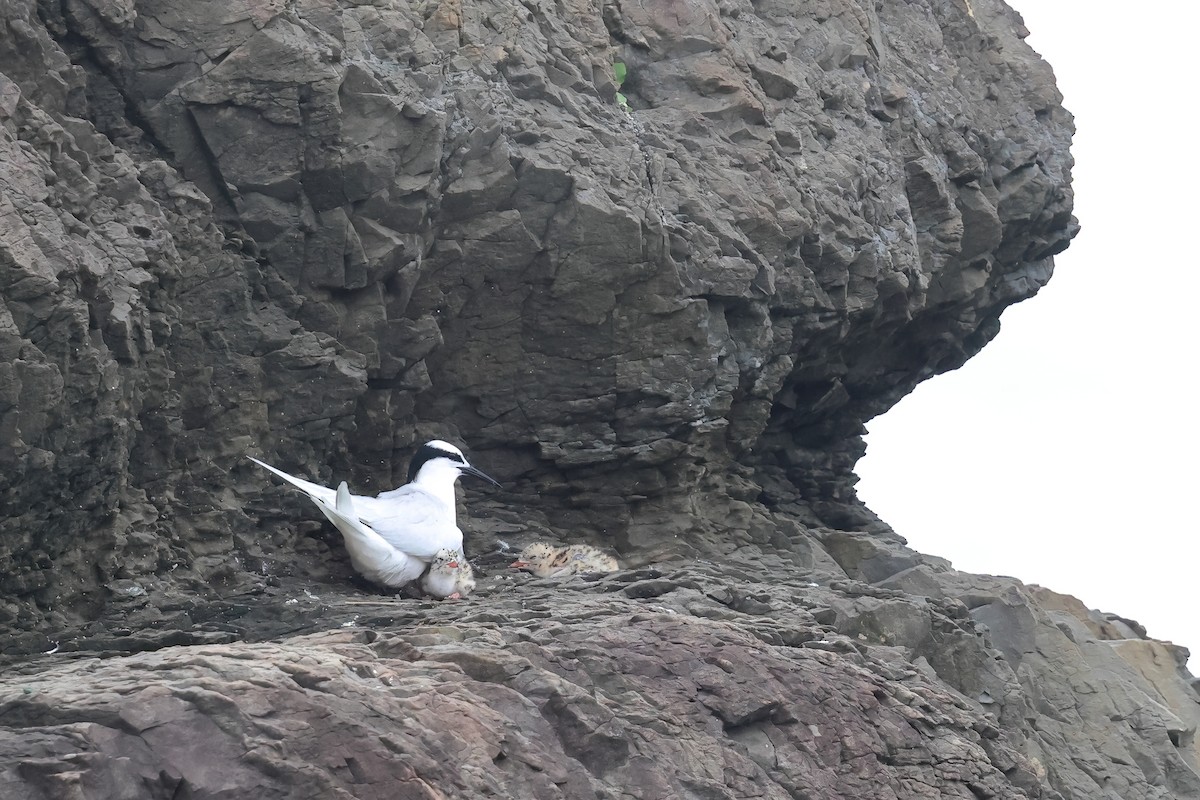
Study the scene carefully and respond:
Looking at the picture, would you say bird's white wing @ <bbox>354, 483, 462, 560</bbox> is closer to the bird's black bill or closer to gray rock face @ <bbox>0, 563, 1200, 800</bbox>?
gray rock face @ <bbox>0, 563, 1200, 800</bbox>

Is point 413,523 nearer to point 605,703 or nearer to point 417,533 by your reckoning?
point 417,533

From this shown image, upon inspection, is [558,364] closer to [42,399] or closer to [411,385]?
[411,385]

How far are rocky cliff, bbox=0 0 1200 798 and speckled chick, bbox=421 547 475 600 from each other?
1.09 feet

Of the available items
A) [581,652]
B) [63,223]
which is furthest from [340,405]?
[581,652]

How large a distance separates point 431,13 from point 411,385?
2749 mm

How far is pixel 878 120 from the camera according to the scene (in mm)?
14133

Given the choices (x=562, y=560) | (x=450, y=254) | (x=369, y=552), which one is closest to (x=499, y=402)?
(x=450, y=254)

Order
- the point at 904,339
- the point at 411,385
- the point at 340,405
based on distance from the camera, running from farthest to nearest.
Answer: the point at 904,339
the point at 411,385
the point at 340,405

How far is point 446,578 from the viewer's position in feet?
30.8

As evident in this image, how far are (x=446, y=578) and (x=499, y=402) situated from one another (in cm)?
234

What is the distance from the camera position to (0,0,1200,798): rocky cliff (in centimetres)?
625

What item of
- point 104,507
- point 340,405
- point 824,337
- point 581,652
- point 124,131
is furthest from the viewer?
point 824,337

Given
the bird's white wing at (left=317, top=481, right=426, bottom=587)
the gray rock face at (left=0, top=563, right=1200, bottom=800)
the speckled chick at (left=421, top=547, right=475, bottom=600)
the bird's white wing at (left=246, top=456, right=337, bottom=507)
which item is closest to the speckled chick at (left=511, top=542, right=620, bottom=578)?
the gray rock face at (left=0, top=563, right=1200, bottom=800)

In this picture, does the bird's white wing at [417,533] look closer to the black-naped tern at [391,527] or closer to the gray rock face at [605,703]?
the black-naped tern at [391,527]
